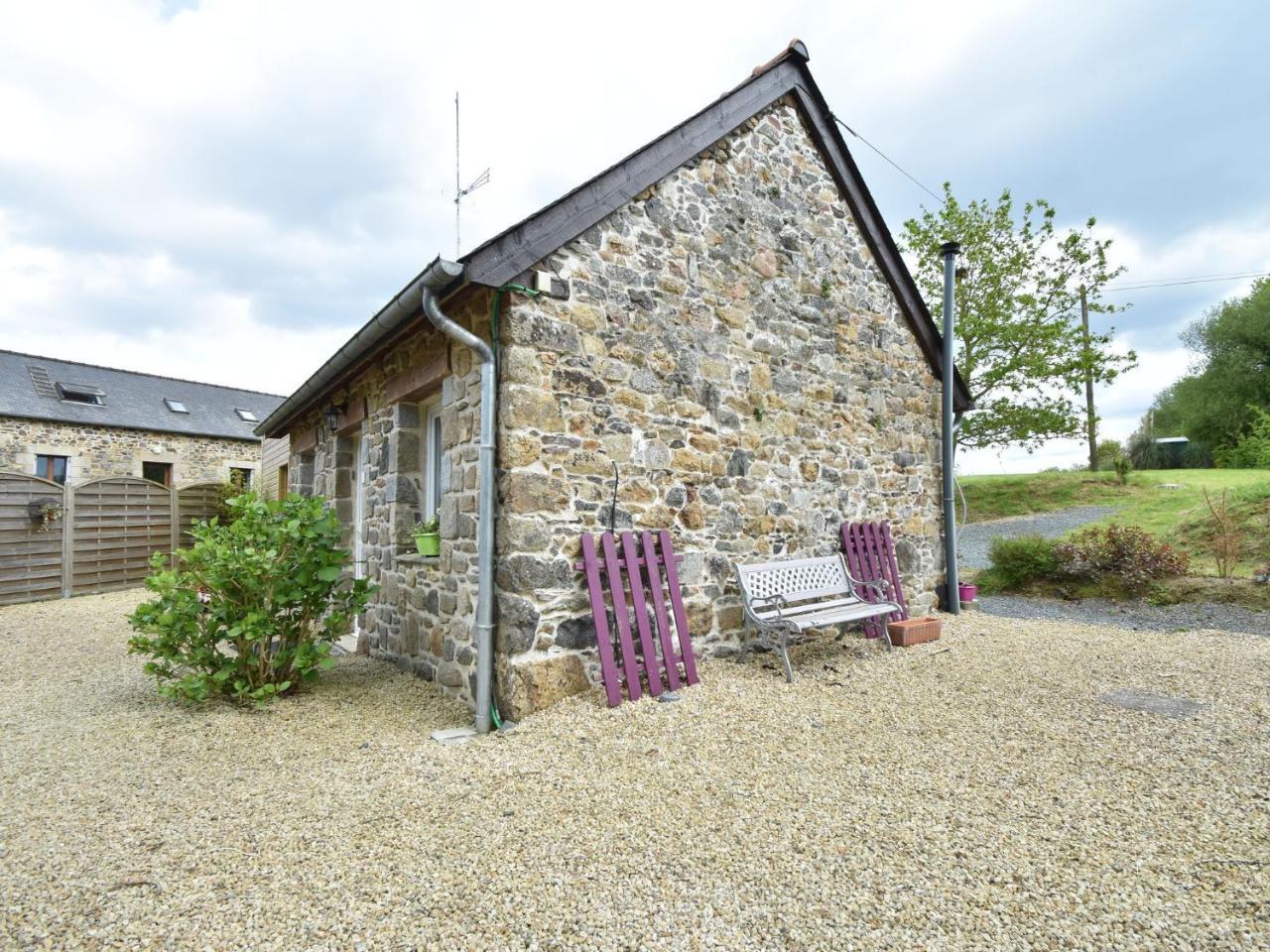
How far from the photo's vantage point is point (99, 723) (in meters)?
3.81

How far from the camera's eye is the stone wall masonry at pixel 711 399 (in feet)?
12.3

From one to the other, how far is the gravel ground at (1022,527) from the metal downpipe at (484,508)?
403 inches

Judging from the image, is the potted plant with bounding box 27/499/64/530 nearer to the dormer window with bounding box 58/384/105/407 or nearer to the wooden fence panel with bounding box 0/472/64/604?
the wooden fence panel with bounding box 0/472/64/604

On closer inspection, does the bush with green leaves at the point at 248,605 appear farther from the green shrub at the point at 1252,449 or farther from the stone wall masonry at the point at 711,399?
the green shrub at the point at 1252,449

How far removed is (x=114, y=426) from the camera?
16188 mm

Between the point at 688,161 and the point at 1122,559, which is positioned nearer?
the point at 688,161

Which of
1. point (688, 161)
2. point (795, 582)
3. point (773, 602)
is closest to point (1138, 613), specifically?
point (795, 582)

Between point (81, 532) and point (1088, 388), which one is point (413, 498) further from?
point (1088, 388)

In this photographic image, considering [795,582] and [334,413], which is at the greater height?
[334,413]

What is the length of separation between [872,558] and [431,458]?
453cm

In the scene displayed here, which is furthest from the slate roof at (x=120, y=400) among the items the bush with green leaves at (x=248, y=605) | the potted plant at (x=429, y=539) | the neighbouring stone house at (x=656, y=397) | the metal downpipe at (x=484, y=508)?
the metal downpipe at (x=484, y=508)

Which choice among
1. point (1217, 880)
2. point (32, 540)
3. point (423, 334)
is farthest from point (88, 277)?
point (1217, 880)

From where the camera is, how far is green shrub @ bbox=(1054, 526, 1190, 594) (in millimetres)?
7805

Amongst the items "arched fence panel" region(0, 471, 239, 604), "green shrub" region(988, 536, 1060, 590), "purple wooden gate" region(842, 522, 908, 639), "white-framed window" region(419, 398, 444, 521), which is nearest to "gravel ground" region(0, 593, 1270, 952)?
"purple wooden gate" region(842, 522, 908, 639)
